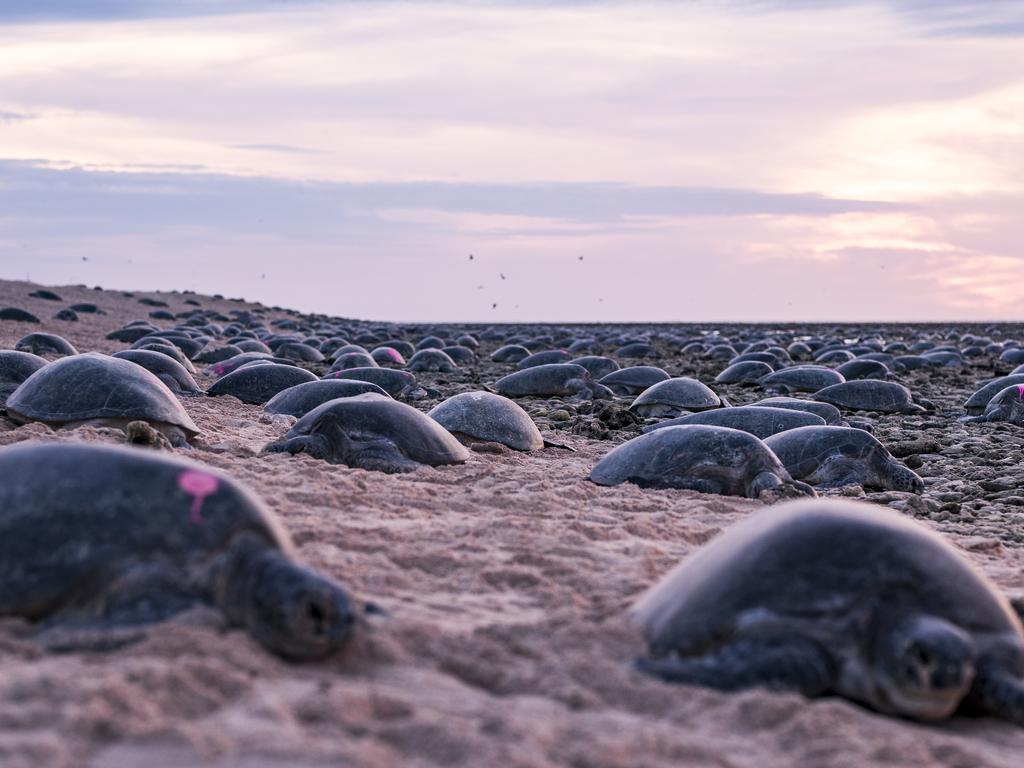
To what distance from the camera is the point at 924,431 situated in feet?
32.9

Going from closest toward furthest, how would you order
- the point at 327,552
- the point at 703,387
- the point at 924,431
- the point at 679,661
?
the point at 679,661 → the point at 327,552 → the point at 924,431 → the point at 703,387

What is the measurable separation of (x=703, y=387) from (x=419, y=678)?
9057 millimetres

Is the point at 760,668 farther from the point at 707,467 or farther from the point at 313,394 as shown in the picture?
the point at 313,394

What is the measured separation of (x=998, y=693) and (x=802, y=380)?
37.2ft

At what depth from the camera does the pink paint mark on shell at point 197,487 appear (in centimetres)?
292

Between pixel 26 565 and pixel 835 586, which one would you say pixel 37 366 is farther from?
pixel 835 586

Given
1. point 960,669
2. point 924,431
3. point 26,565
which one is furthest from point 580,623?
point 924,431

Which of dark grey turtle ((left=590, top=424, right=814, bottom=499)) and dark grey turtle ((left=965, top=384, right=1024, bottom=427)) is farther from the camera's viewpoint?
dark grey turtle ((left=965, top=384, right=1024, bottom=427))

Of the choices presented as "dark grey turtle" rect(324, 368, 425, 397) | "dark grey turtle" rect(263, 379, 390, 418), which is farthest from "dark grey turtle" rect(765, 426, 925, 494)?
"dark grey turtle" rect(324, 368, 425, 397)

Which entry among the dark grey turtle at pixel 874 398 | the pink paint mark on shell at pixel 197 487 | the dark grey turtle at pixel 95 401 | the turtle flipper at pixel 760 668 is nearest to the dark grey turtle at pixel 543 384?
the dark grey turtle at pixel 874 398

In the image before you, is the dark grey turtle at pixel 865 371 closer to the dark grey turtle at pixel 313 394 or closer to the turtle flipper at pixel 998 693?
the dark grey turtle at pixel 313 394

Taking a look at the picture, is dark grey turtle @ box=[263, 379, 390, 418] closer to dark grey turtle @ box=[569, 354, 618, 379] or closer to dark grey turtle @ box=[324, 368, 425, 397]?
dark grey turtle @ box=[324, 368, 425, 397]

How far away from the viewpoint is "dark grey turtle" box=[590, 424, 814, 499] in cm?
612

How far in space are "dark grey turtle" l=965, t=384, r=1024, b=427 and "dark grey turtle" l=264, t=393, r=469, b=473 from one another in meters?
6.59
